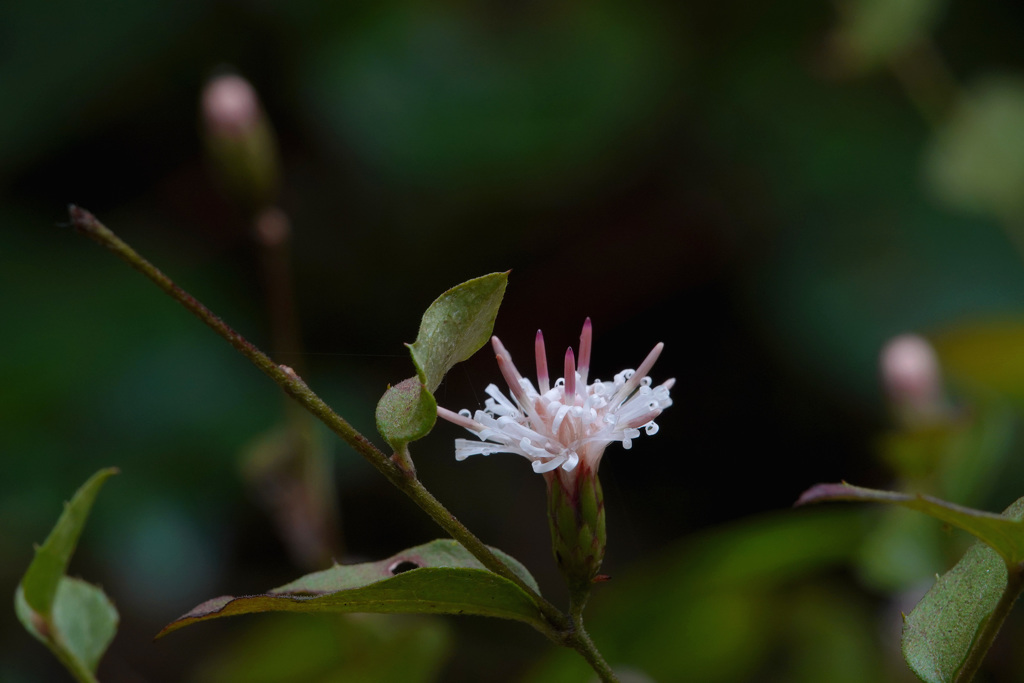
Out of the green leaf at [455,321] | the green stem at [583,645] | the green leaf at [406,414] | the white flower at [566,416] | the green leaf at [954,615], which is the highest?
the green leaf at [455,321]

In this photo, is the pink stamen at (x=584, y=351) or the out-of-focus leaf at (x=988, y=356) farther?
the out-of-focus leaf at (x=988, y=356)

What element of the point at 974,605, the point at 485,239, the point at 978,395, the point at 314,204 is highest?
the point at 314,204

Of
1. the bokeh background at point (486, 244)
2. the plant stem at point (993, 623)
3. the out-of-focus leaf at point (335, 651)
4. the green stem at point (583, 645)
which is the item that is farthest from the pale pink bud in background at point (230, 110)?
the plant stem at point (993, 623)

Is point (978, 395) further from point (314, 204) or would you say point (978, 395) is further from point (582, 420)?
point (314, 204)

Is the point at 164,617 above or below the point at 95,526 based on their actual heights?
below

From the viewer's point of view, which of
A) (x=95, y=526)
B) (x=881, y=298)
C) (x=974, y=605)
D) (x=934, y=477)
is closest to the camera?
(x=974, y=605)

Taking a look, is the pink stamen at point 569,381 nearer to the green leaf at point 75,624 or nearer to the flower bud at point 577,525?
the flower bud at point 577,525

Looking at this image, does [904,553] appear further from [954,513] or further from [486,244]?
[486,244]

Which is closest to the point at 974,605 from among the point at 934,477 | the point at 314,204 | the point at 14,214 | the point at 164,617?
the point at 934,477

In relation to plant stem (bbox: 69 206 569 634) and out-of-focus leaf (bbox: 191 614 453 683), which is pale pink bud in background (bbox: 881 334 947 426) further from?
plant stem (bbox: 69 206 569 634)
